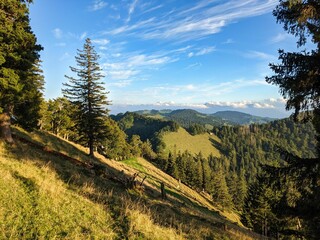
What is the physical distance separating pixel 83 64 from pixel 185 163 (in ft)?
259

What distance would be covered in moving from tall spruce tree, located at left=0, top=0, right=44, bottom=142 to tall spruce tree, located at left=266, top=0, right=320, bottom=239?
1533 centimetres

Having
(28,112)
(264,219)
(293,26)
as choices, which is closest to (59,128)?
(28,112)

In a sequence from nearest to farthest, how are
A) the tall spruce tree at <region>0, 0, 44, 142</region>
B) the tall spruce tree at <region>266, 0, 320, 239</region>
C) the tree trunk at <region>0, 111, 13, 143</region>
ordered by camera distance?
the tall spruce tree at <region>266, 0, 320, 239</region>
the tall spruce tree at <region>0, 0, 44, 142</region>
the tree trunk at <region>0, 111, 13, 143</region>

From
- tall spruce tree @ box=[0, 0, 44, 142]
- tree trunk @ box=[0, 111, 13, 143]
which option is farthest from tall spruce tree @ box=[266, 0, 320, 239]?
tree trunk @ box=[0, 111, 13, 143]

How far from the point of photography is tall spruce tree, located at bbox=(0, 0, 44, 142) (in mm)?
15375

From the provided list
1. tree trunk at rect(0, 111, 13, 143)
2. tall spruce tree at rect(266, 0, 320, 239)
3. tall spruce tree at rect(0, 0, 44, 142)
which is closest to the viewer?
tall spruce tree at rect(266, 0, 320, 239)

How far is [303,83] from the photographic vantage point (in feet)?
28.7

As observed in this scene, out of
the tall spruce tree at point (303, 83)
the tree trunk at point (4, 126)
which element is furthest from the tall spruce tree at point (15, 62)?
the tall spruce tree at point (303, 83)

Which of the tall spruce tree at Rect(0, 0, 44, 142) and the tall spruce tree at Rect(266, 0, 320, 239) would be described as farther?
the tall spruce tree at Rect(0, 0, 44, 142)

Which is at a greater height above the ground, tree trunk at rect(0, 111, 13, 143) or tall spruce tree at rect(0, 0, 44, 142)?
tall spruce tree at rect(0, 0, 44, 142)

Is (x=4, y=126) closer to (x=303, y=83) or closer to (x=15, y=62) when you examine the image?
(x=15, y=62)

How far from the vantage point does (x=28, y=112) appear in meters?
19.0

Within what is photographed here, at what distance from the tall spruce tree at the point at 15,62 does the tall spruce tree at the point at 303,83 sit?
1533 centimetres

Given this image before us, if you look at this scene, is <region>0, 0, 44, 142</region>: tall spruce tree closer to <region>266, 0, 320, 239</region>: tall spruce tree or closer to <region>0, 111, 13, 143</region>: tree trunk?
<region>0, 111, 13, 143</region>: tree trunk
